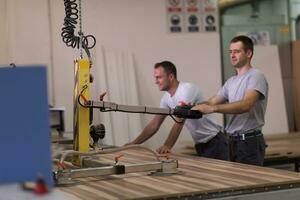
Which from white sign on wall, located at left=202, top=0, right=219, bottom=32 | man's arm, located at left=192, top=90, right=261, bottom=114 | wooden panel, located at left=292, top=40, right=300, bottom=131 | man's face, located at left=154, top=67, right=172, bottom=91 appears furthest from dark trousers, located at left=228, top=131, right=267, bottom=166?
wooden panel, located at left=292, top=40, right=300, bottom=131

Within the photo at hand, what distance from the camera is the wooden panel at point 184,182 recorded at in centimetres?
146

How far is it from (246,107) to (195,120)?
0.78 m

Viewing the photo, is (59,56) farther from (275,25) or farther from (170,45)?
(275,25)

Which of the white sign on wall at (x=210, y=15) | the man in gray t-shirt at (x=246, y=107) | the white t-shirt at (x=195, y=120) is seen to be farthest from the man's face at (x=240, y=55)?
the white sign on wall at (x=210, y=15)

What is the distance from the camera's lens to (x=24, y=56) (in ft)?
15.2

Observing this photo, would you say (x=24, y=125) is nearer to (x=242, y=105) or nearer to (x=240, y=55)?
(x=242, y=105)

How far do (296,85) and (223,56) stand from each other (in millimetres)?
1041

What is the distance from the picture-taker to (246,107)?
2707 mm

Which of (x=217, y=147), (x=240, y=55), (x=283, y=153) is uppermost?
(x=240, y=55)

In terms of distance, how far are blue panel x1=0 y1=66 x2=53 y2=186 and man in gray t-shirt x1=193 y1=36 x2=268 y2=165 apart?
6.81ft

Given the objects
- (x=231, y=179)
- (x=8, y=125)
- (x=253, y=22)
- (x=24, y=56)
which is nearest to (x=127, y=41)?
(x=24, y=56)

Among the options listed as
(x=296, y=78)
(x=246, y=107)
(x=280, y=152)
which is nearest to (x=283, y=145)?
(x=280, y=152)

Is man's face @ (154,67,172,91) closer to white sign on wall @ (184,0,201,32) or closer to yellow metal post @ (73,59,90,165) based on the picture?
yellow metal post @ (73,59,90,165)

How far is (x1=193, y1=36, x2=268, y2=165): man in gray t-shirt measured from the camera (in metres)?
2.81
